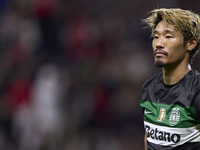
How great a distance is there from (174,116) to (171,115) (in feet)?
0.11

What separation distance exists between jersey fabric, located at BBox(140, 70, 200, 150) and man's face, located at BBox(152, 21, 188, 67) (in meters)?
0.16

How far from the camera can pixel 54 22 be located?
24.0ft

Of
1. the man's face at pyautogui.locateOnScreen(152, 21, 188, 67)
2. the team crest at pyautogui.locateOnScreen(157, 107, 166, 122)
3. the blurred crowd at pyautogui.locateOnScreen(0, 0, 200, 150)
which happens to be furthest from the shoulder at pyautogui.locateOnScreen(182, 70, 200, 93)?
the blurred crowd at pyautogui.locateOnScreen(0, 0, 200, 150)

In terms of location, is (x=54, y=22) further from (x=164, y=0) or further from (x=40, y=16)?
(x=164, y=0)

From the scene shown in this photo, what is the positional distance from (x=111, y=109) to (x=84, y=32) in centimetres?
167

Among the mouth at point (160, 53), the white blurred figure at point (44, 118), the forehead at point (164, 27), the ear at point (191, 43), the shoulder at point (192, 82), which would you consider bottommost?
the white blurred figure at point (44, 118)

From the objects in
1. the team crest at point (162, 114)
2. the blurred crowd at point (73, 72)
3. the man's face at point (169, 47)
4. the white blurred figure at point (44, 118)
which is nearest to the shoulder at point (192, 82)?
the man's face at point (169, 47)

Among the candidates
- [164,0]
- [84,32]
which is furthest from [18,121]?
[164,0]

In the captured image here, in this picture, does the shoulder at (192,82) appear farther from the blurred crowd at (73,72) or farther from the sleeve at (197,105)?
the blurred crowd at (73,72)

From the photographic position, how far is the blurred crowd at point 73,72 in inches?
242

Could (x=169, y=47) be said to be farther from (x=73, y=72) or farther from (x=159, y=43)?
(x=73, y=72)

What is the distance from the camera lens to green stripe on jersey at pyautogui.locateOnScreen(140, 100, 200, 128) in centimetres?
268

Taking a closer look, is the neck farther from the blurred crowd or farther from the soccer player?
the blurred crowd

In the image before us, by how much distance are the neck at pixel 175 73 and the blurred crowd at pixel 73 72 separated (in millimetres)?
3250
